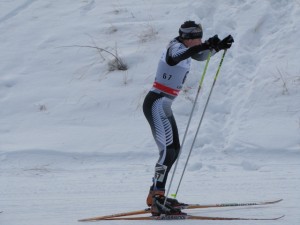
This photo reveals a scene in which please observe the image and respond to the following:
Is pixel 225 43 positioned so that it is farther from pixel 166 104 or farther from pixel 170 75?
pixel 166 104

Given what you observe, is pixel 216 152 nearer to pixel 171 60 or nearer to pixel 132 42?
pixel 171 60

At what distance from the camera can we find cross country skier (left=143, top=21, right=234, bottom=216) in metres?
4.99

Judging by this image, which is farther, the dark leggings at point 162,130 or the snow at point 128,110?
the snow at point 128,110

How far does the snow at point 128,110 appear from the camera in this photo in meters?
5.70

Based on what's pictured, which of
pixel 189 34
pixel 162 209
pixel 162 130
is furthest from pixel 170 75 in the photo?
pixel 162 209

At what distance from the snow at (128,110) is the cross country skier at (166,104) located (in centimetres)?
36

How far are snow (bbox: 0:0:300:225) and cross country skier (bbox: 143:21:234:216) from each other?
36cm

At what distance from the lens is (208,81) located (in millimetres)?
8375

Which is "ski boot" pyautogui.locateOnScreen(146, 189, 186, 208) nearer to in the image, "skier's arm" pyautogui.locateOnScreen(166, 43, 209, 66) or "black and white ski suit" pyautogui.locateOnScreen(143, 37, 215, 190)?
"black and white ski suit" pyautogui.locateOnScreen(143, 37, 215, 190)

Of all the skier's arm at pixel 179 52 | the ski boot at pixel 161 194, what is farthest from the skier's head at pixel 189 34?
the ski boot at pixel 161 194

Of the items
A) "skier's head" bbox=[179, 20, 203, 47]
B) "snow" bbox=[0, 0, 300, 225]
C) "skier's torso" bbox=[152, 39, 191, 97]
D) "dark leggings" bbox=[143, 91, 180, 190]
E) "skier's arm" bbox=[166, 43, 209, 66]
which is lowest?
"snow" bbox=[0, 0, 300, 225]

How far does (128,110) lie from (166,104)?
3024mm

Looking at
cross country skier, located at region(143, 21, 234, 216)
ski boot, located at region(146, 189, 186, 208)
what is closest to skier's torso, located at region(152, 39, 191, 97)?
cross country skier, located at region(143, 21, 234, 216)

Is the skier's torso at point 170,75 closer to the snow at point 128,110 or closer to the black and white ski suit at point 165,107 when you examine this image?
the black and white ski suit at point 165,107
